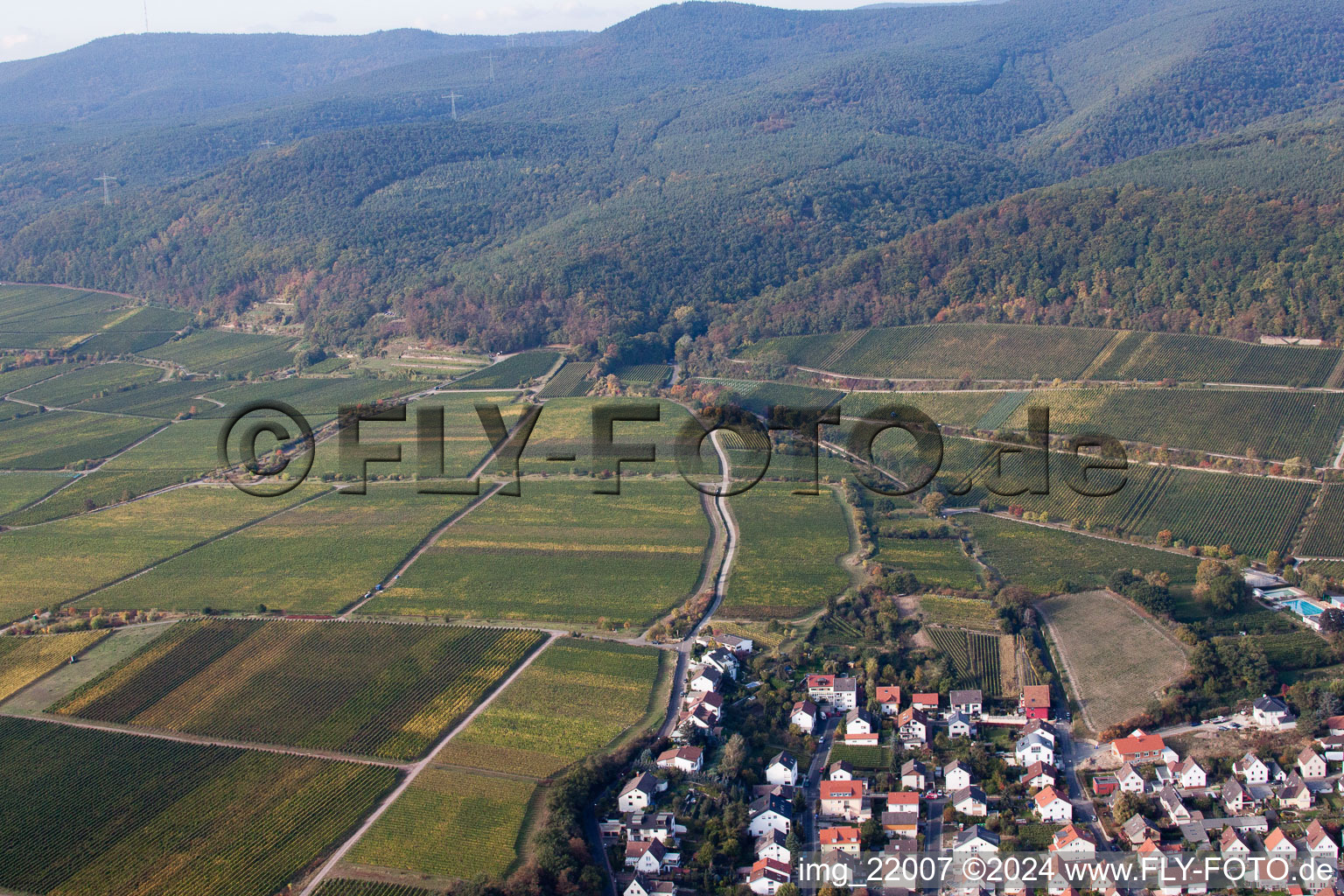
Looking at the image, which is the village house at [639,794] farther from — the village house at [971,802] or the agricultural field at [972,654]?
the agricultural field at [972,654]

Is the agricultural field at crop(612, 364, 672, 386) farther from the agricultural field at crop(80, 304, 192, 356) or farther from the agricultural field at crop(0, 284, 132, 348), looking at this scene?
the agricultural field at crop(0, 284, 132, 348)

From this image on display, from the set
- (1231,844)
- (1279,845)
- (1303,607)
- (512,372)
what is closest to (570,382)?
(512,372)

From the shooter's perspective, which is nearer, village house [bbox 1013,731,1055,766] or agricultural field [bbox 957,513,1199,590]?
village house [bbox 1013,731,1055,766]

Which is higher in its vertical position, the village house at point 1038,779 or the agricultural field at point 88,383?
the agricultural field at point 88,383

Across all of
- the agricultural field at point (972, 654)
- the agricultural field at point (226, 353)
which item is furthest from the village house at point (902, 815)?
the agricultural field at point (226, 353)

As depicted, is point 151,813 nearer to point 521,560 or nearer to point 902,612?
point 521,560

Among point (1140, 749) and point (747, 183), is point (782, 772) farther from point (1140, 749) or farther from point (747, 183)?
point (747, 183)

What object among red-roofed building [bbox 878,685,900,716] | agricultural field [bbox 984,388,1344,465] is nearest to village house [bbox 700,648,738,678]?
red-roofed building [bbox 878,685,900,716]
